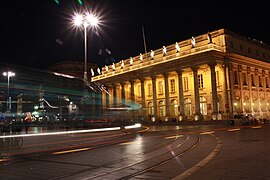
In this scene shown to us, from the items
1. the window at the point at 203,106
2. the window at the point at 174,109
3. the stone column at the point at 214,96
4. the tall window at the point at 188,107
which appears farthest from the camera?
the window at the point at 174,109

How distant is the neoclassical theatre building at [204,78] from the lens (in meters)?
48.6

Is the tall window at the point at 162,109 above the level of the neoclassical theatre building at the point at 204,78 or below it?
below

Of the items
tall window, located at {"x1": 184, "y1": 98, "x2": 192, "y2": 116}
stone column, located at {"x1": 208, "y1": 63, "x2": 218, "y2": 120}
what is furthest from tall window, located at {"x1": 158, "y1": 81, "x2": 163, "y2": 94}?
stone column, located at {"x1": 208, "y1": 63, "x2": 218, "y2": 120}

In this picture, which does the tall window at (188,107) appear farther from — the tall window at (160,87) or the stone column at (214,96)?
the stone column at (214,96)

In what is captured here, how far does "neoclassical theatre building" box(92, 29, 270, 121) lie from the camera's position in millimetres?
48594

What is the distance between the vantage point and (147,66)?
2312 inches

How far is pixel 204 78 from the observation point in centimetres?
5491

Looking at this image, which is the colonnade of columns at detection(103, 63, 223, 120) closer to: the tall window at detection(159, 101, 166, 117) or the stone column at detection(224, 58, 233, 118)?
the stone column at detection(224, 58, 233, 118)

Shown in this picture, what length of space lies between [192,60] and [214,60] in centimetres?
428

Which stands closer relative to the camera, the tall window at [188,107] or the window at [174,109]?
the tall window at [188,107]

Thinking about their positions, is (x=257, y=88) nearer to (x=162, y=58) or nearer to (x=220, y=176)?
(x=162, y=58)

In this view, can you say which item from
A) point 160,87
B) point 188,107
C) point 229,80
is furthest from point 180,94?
point 160,87

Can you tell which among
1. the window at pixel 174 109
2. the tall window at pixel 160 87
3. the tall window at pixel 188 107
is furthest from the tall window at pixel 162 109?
the tall window at pixel 188 107

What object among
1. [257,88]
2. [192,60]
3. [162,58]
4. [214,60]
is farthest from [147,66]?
[257,88]
